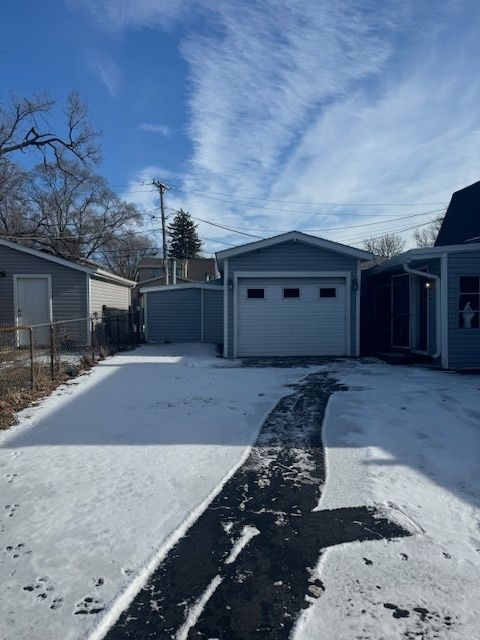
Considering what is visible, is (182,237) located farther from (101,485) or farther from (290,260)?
(101,485)

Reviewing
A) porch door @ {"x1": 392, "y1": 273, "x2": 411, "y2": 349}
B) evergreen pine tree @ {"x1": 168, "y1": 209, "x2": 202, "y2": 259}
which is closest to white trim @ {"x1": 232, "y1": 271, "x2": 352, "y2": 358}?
porch door @ {"x1": 392, "y1": 273, "x2": 411, "y2": 349}

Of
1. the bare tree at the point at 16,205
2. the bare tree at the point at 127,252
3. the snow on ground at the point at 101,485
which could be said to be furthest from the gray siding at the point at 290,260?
the bare tree at the point at 127,252

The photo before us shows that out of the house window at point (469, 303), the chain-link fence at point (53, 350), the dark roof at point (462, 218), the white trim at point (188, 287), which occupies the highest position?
the dark roof at point (462, 218)

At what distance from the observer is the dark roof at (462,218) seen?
15.0 metres

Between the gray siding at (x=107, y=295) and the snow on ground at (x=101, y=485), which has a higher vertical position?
the gray siding at (x=107, y=295)

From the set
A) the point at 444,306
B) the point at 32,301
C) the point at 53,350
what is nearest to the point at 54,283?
the point at 32,301

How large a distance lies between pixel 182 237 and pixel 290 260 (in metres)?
41.5

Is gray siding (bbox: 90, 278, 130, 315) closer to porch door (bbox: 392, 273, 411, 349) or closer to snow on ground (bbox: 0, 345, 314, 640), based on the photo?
snow on ground (bbox: 0, 345, 314, 640)

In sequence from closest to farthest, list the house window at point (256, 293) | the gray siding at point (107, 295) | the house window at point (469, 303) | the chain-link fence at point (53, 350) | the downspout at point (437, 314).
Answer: the chain-link fence at point (53, 350) → the house window at point (469, 303) → the downspout at point (437, 314) → the house window at point (256, 293) → the gray siding at point (107, 295)

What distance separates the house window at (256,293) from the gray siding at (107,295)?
5.87 m

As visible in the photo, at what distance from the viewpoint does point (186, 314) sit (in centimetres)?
1784

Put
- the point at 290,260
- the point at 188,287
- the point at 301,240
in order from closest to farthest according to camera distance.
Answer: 1. the point at 301,240
2. the point at 290,260
3. the point at 188,287

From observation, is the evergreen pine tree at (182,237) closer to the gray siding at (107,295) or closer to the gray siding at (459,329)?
the gray siding at (107,295)

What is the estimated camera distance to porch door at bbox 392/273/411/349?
42.5 ft
